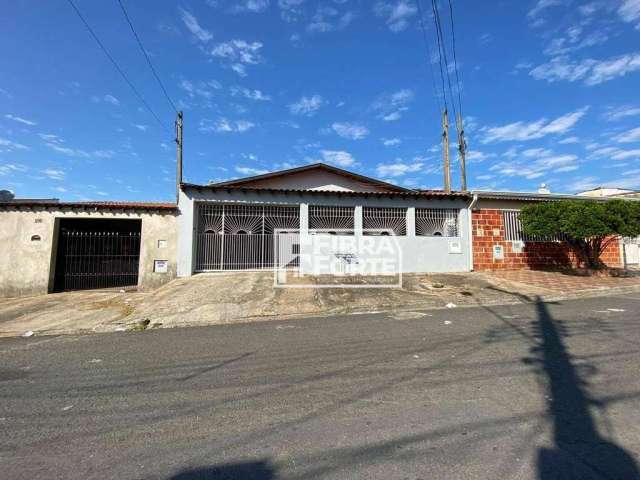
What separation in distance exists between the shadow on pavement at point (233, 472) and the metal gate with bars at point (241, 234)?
34.8 feet

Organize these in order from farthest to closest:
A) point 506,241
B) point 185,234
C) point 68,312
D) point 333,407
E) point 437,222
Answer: point 506,241
point 437,222
point 185,234
point 68,312
point 333,407

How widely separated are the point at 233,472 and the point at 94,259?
13148 millimetres

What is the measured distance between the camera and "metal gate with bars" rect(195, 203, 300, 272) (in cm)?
1232

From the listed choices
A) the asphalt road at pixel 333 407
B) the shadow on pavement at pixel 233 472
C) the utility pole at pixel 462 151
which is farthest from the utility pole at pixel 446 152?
the shadow on pavement at pixel 233 472

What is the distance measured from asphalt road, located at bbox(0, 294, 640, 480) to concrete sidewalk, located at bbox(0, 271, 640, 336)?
6.76 ft

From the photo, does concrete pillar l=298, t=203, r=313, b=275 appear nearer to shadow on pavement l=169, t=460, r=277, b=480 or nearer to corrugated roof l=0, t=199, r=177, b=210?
corrugated roof l=0, t=199, r=177, b=210

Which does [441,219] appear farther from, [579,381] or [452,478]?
[452,478]

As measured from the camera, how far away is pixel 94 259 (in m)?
12.6

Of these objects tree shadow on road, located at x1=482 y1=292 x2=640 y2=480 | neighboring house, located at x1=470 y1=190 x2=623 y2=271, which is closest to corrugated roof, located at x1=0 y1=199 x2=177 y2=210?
tree shadow on road, located at x1=482 y1=292 x2=640 y2=480

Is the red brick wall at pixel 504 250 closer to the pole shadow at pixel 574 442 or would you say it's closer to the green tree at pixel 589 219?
the green tree at pixel 589 219

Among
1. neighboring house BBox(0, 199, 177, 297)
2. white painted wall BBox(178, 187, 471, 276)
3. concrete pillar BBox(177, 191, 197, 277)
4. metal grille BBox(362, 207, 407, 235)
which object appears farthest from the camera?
metal grille BBox(362, 207, 407, 235)

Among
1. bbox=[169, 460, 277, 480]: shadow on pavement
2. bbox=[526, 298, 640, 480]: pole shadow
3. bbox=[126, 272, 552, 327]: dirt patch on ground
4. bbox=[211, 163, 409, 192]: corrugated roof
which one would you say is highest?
bbox=[211, 163, 409, 192]: corrugated roof

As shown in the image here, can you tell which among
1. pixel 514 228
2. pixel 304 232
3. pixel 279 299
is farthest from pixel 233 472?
pixel 514 228

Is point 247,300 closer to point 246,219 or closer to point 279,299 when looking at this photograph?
point 279,299
